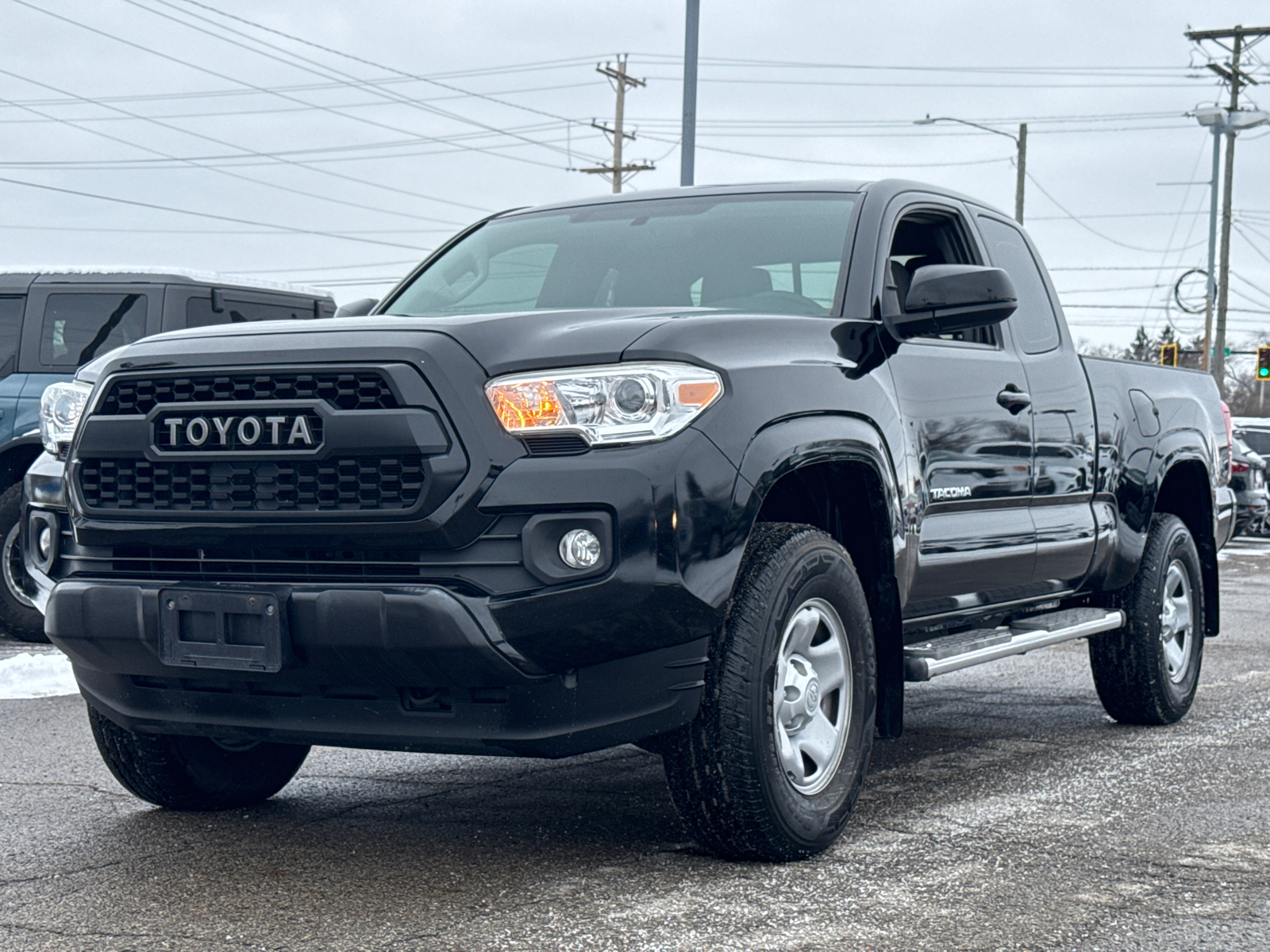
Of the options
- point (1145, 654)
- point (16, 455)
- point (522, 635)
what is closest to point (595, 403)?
point (522, 635)

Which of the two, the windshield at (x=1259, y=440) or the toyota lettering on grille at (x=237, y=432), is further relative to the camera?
the windshield at (x=1259, y=440)

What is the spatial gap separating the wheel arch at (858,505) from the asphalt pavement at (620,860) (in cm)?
50

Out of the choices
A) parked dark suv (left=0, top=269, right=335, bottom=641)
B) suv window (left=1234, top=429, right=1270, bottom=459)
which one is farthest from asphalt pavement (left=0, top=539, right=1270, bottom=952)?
suv window (left=1234, top=429, right=1270, bottom=459)

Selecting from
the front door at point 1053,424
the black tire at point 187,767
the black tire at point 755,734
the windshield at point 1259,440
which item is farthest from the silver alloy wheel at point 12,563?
the windshield at point 1259,440

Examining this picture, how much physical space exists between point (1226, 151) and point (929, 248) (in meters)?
39.2

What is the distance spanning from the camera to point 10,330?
10.1 metres

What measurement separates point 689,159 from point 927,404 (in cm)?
1306

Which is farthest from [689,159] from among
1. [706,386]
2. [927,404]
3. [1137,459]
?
[706,386]

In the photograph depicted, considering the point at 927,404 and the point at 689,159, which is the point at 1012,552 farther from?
the point at 689,159

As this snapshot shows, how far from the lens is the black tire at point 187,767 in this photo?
16.0 ft

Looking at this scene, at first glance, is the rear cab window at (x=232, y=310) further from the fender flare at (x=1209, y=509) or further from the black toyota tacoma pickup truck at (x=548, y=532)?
the fender flare at (x=1209, y=509)

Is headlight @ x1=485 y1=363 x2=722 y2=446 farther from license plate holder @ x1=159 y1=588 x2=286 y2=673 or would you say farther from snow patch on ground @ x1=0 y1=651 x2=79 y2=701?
snow patch on ground @ x1=0 y1=651 x2=79 y2=701

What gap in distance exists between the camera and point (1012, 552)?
569 centimetres

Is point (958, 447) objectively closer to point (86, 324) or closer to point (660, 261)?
point (660, 261)
